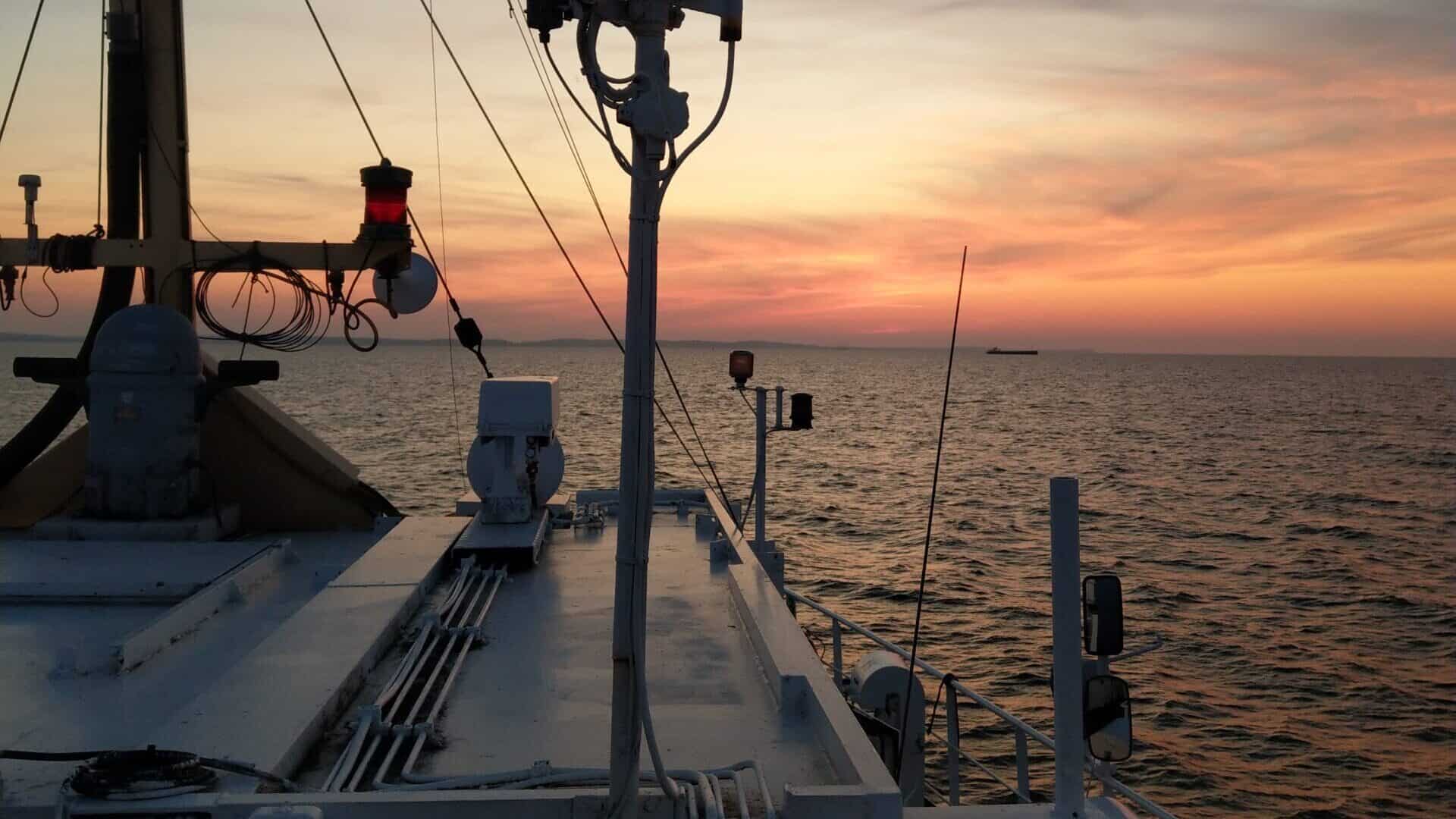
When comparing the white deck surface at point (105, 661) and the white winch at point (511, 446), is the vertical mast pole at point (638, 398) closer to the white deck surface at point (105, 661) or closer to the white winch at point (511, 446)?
the white deck surface at point (105, 661)

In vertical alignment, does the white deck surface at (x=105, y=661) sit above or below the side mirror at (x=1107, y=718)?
below

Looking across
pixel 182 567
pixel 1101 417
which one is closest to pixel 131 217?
pixel 182 567

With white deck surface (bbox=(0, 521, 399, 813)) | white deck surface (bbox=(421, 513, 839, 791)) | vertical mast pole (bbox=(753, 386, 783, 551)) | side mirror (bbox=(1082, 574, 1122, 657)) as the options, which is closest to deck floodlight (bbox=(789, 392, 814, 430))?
vertical mast pole (bbox=(753, 386, 783, 551))

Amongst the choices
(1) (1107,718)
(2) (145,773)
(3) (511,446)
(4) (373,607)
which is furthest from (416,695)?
(3) (511,446)

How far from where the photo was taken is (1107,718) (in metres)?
4.86

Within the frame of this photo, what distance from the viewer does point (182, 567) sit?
10.4 m

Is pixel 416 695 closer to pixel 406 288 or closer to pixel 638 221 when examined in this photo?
pixel 638 221

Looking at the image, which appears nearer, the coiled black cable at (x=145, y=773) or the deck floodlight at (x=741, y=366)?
the coiled black cable at (x=145, y=773)

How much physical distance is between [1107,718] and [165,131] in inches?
486

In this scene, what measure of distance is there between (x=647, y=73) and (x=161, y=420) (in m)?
9.58

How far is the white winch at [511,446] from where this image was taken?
1188 cm

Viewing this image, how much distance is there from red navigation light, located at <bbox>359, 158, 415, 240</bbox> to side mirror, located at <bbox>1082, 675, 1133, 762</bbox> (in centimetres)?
799

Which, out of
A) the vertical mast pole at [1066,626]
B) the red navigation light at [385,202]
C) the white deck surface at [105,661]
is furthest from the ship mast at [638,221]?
the red navigation light at [385,202]

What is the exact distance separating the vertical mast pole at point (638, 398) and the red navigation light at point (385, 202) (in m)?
6.90
